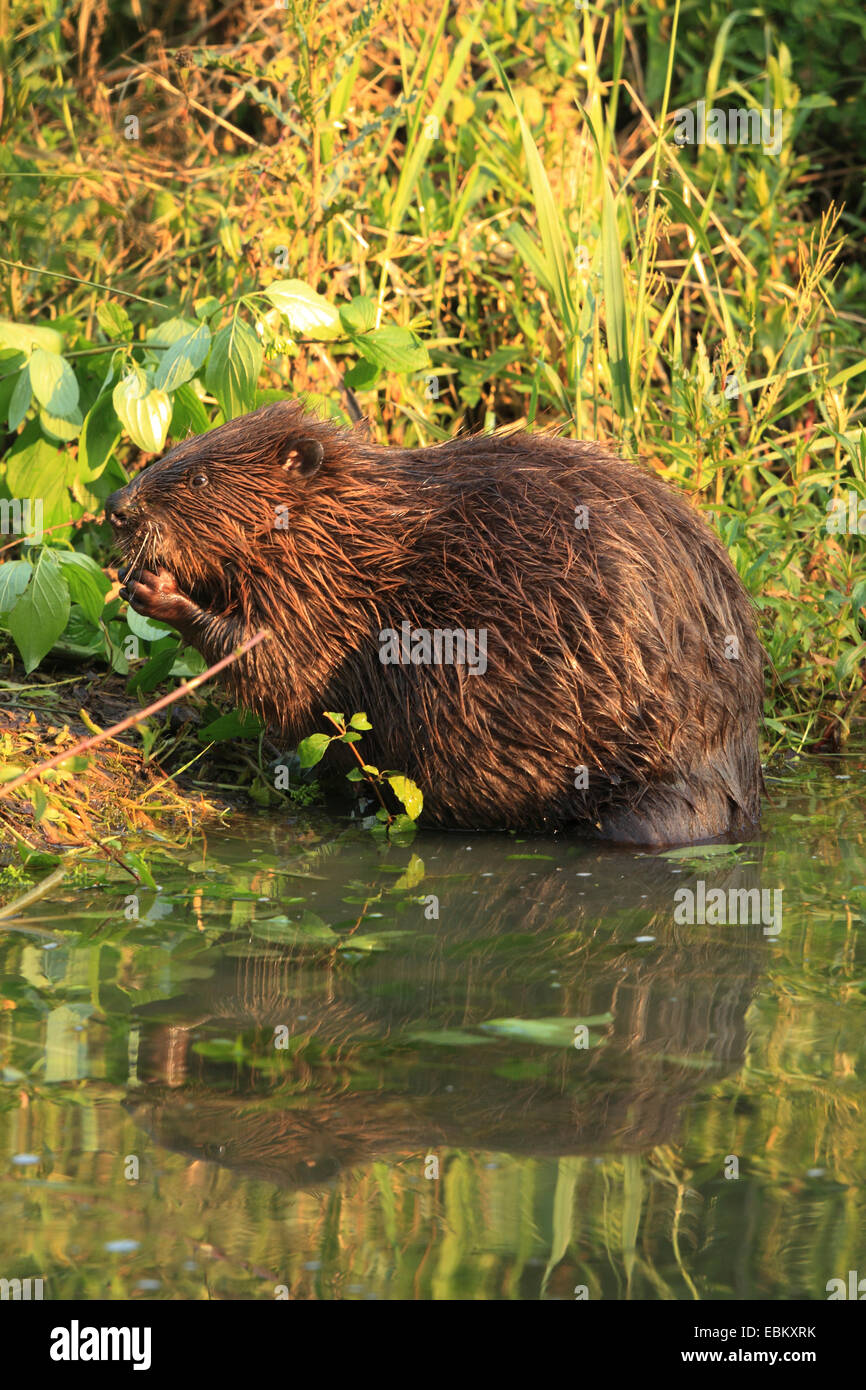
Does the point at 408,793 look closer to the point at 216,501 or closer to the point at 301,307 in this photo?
the point at 216,501

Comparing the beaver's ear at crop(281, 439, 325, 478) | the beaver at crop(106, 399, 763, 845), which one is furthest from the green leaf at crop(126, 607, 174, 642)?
the beaver's ear at crop(281, 439, 325, 478)

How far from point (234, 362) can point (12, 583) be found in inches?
29.9

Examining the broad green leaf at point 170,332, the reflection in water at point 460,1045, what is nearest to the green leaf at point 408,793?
the reflection in water at point 460,1045

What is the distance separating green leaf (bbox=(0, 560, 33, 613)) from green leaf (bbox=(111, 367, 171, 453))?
41 cm

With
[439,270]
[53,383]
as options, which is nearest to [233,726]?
[53,383]

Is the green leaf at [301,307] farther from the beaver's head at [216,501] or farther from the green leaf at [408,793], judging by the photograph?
the green leaf at [408,793]

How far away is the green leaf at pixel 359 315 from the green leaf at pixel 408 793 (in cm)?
128

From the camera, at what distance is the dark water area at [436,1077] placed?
5.93ft

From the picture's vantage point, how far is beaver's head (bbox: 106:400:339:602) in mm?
3568

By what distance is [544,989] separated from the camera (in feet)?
8.57

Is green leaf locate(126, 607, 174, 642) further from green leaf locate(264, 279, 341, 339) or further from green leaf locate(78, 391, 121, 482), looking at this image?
green leaf locate(264, 279, 341, 339)

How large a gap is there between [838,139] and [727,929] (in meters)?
4.87

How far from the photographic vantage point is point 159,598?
3.59 m
